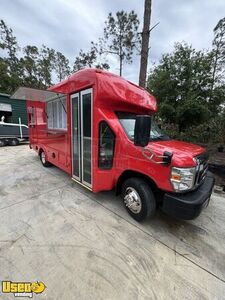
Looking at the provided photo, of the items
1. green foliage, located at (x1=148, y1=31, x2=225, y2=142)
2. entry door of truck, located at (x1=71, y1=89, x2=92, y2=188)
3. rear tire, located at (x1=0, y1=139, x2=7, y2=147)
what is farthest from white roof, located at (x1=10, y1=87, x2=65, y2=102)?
rear tire, located at (x1=0, y1=139, x2=7, y2=147)

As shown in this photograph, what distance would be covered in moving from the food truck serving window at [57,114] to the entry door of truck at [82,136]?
496 mm

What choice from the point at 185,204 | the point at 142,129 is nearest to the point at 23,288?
the point at 185,204

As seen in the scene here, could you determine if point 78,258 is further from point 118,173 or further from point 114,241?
point 118,173

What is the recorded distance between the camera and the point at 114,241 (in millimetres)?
2240

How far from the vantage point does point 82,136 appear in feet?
10.8

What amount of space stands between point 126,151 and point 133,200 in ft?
3.03

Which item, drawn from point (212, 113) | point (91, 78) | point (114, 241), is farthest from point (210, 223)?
point (212, 113)

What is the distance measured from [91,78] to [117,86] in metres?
0.53

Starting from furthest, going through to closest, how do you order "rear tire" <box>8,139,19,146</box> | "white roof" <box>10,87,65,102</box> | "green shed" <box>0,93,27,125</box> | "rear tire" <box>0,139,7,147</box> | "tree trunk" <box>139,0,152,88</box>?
"green shed" <box>0,93,27,125</box>
"rear tire" <box>8,139,19,146</box>
"rear tire" <box>0,139,7,147</box>
"tree trunk" <box>139,0,152,88</box>
"white roof" <box>10,87,65,102</box>

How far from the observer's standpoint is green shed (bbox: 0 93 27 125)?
12.6m

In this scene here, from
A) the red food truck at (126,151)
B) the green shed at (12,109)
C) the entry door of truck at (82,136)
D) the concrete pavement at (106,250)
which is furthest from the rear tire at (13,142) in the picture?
the entry door of truck at (82,136)

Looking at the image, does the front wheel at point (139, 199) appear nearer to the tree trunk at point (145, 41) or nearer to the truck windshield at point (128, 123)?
the truck windshield at point (128, 123)

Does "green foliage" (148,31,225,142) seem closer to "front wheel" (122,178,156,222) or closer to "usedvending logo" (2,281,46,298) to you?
"front wheel" (122,178,156,222)

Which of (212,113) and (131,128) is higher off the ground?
(212,113)
